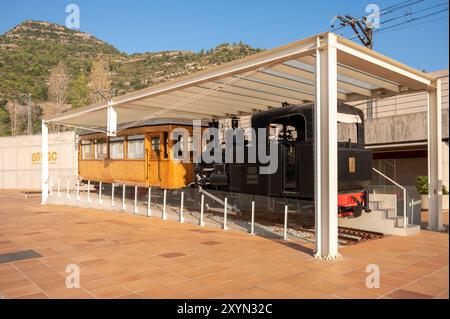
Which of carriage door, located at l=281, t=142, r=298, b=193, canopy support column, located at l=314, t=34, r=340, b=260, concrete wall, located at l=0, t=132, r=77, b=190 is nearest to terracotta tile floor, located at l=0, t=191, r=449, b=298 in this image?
canopy support column, located at l=314, t=34, r=340, b=260

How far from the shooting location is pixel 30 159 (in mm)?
24203

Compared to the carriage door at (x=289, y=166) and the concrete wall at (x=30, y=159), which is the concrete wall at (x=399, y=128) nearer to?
the carriage door at (x=289, y=166)

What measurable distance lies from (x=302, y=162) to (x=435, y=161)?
326cm

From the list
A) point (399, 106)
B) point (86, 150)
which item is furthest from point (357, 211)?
point (86, 150)

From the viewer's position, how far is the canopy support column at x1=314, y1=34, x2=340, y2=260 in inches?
220

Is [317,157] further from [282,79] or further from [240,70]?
[282,79]

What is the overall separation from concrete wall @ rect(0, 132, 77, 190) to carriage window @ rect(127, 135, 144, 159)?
38.9 ft

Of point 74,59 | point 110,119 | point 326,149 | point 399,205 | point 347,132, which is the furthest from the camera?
point 74,59

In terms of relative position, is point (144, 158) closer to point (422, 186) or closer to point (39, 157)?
point (422, 186)

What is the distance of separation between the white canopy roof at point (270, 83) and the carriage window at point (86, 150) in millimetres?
2994

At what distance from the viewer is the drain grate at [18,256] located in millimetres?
5839

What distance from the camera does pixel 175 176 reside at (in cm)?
1085

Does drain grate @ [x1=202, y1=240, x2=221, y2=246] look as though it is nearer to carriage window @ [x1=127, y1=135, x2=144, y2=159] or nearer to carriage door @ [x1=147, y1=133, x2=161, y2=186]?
carriage door @ [x1=147, y1=133, x2=161, y2=186]

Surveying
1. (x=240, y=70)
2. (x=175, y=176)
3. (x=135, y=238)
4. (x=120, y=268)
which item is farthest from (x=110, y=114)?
(x=120, y=268)
